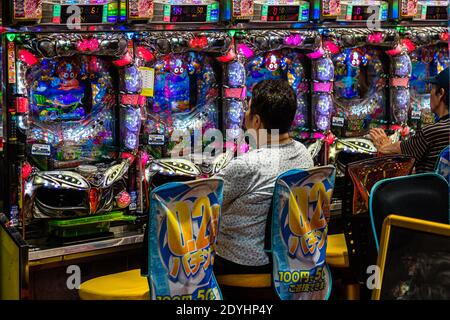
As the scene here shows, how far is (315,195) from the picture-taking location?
351cm

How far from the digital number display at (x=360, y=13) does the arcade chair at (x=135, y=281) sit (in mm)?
2396

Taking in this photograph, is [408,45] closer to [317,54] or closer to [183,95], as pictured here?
[317,54]

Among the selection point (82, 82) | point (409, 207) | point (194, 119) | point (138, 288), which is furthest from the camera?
point (194, 119)

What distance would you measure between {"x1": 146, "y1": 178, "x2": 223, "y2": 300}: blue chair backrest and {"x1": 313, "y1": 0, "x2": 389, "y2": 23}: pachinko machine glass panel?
2.13m

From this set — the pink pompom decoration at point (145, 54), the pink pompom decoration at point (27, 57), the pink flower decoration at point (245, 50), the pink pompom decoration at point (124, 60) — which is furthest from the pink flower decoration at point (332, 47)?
the pink pompom decoration at point (27, 57)

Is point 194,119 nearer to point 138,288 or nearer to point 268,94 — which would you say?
point 268,94

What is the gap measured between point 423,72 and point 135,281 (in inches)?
122

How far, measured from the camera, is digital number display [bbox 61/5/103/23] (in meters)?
3.89

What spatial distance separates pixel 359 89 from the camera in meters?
5.35

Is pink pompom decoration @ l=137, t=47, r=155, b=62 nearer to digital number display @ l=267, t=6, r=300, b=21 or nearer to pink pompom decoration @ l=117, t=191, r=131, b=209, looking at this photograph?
pink pompom decoration @ l=117, t=191, r=131, b=209

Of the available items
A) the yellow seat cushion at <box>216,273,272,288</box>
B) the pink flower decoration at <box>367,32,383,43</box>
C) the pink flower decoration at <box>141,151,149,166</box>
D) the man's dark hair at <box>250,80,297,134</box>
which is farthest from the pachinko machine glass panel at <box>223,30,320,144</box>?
the yellow seat cushion at <box>216,273,272,288</box>

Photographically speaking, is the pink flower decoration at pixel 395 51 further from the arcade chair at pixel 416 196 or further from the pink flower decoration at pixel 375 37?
the arcade chair at pixel 416 196

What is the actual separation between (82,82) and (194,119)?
0.70 m

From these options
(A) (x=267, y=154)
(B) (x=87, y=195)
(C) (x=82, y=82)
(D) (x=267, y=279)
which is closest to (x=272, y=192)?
(A) (x=267, y=154)
